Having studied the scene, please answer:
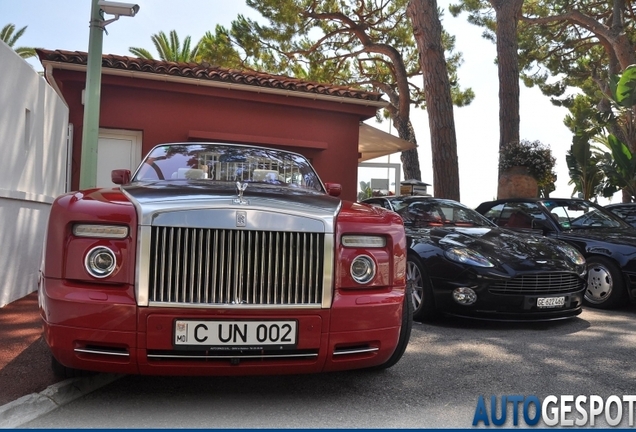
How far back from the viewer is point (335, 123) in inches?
516

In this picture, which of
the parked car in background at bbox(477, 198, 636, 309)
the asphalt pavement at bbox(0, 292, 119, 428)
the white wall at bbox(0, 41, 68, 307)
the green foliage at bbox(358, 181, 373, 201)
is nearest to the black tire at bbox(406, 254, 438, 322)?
the parked car in background at bbox(477, 198, 636, 309)

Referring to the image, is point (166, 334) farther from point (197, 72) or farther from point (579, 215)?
point (197, 72)

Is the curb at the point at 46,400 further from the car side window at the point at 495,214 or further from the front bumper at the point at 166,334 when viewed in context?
the car side window at the point at 495,214

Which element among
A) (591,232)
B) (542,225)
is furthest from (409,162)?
(591,232)

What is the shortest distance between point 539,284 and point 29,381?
4.39 m

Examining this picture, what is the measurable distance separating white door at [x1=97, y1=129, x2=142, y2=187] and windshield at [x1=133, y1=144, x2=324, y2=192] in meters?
6.50

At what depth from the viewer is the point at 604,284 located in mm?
7180

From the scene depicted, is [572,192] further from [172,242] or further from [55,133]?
[172,242]

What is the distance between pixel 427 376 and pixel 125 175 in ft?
8.93

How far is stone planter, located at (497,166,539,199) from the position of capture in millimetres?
13547

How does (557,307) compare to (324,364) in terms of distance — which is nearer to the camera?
(324,364)

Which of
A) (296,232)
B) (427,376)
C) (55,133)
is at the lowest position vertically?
(427,376)

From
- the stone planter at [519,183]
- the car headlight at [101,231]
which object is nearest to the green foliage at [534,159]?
the stone planter at [519,183]

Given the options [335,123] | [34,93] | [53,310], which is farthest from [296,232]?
[335,123]
